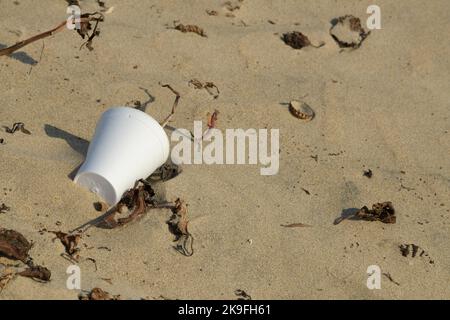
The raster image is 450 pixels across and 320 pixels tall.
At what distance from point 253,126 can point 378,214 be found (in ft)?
3.15

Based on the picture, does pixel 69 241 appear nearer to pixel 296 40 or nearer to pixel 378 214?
pixel 378 214

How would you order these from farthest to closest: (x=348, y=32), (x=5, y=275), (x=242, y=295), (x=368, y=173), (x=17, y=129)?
(x=348, y=32) → (x=368, y=173) → (x=17, y=129) → (x=242, y=295) → (x=5, y=275)

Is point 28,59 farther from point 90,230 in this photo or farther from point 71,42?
point 90,230

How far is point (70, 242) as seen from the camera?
3201 mm

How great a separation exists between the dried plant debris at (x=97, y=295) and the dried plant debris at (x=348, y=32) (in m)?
2.78

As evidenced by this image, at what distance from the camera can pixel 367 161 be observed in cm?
409

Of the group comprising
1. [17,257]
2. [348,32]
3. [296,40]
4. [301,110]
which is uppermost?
[348,32]

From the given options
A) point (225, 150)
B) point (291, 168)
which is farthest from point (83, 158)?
point (291, 168)

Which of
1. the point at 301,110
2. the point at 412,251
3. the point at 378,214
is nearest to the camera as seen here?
the point at 412,251

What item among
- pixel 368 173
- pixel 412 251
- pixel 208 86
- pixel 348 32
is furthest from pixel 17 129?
pixel 348 32

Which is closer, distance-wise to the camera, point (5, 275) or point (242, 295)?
point (5, 275)

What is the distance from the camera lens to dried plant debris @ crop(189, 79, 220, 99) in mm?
4379

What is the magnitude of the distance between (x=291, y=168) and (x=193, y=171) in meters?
0.57

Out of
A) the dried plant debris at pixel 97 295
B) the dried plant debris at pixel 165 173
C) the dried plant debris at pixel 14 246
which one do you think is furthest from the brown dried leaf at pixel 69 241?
the dried plant debris at pixel 165 173
